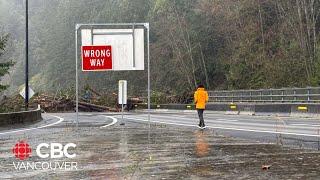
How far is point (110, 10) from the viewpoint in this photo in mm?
85125

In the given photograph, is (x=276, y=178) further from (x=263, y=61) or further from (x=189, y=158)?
(x=263, y=61)

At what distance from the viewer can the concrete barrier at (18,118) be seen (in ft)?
73.7

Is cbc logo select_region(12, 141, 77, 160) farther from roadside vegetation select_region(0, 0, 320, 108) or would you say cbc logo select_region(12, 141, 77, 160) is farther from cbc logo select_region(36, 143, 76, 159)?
roadside vegetation select_region(0, 0, 320, 108)

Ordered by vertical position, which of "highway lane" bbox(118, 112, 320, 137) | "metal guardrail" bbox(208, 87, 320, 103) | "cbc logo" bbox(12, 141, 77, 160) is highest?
"metal guardrail" bbox(208, 87, 320, 103)

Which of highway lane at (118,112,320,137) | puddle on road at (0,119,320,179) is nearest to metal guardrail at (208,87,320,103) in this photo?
highway lane at (118,112,320,137)

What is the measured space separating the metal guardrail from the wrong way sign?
48.0ft

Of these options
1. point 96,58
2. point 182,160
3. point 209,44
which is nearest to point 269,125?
point 96,58

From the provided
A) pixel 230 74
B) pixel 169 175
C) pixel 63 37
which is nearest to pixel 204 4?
pixel 230 74

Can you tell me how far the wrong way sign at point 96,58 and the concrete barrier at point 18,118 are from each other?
16.2 ft

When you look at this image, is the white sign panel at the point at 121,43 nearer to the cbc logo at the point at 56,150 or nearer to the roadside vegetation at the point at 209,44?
the cbc logo at the point at 56,150

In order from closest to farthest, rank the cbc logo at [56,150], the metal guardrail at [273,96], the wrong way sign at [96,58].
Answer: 1. the cbc logo at [56,150]
2. the wrong way sign at [96,58]
3. the metal guardrail at [273,96]

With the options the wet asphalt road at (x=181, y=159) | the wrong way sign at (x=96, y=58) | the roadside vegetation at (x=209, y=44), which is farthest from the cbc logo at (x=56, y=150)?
the roadside vegetation at (x=209, y=44)

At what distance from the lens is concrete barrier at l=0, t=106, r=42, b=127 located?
73.7 feet

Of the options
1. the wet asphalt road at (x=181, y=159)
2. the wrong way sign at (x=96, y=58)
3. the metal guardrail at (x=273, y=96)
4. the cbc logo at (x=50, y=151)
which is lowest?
the cbc logo at (x=50, y=151)
